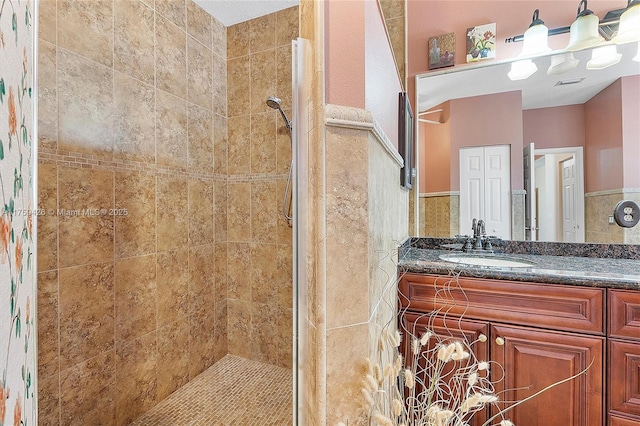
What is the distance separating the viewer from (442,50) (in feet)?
5.83

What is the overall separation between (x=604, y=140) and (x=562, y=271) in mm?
907

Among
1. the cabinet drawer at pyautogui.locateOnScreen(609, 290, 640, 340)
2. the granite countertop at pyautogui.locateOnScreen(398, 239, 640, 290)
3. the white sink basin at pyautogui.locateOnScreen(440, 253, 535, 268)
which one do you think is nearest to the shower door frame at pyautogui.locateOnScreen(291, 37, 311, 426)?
the granite countertop at pyautogui.locateOnScreen(398, 239, 640, 290)

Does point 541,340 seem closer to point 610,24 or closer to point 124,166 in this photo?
point 610,24

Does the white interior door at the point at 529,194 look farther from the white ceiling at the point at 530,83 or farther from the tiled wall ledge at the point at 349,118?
the tiled wall ledge at the point at 349,118

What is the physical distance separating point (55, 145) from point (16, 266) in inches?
49.4

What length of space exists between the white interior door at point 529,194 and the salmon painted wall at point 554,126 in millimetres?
59

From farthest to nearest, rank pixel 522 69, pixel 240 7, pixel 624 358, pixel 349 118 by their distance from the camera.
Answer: pixel 240 7 → pixel 522 69 → pixel 624 358 → pixel 349 118

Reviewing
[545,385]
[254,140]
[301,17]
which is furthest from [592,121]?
[254,140]

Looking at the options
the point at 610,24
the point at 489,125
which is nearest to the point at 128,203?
the point at 489,125

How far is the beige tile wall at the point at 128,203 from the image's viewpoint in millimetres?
1240

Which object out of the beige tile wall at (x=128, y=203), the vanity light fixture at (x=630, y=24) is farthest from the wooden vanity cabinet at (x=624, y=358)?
the beige tile wall at (x=128, y=203)

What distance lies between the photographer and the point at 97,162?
1397 millimetres

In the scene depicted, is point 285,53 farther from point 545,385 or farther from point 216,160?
point 545,385

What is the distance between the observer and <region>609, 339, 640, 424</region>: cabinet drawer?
979mm
